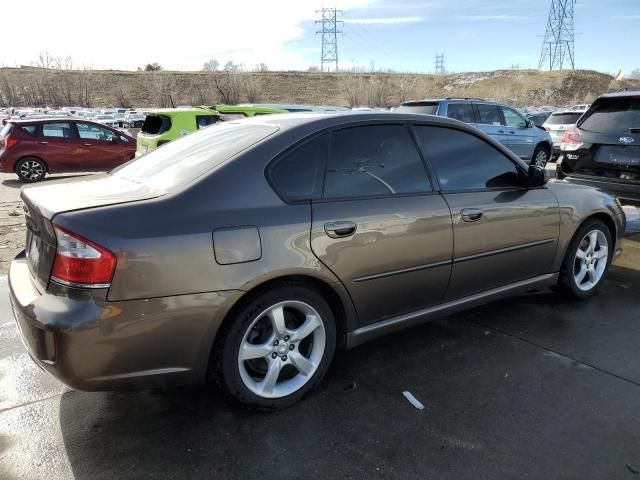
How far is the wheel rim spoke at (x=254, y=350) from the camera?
8.54 feet

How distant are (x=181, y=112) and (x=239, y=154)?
7.50 meters

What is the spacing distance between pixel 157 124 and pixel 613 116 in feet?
24.9

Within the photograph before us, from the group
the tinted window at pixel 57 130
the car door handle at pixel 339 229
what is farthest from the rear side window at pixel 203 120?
the car door handle at pixel 339 229

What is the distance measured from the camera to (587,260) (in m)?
4.38

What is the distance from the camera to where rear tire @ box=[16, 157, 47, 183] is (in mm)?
11797

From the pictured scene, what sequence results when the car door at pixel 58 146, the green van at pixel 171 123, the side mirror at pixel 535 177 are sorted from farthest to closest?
the car door at pixel 58 146, the green van at pixel 171 123, the side mirror at pixel 535 177

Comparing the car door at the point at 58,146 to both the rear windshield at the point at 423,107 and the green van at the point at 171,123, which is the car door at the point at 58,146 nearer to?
the green van at the point at 171,123

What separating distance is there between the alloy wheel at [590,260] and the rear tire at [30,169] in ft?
39.1

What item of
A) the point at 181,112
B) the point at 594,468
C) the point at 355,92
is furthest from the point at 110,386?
the point at 355,92

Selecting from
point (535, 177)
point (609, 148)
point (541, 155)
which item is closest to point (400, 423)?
point (535, 177)

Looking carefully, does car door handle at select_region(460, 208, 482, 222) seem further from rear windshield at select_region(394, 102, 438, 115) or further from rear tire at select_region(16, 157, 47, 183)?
rear tire at select_region(16, 157, 47, 183)

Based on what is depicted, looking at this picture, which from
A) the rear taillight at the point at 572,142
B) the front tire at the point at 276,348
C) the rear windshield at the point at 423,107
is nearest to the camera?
the front tire at the point at 276,348

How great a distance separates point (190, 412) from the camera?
9.02 feet

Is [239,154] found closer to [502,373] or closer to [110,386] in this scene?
[110,386]
